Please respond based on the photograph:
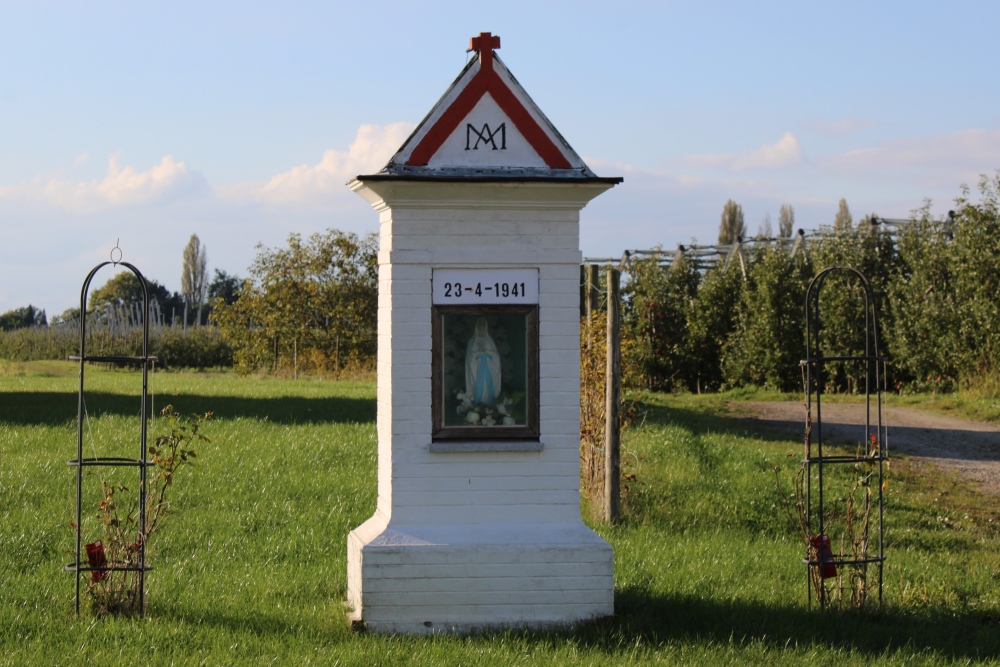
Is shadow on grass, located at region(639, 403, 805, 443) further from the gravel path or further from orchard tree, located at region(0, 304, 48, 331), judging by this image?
orchard tree, located at region(0, 304, 48, 331)

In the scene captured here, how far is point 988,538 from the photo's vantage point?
407 inches

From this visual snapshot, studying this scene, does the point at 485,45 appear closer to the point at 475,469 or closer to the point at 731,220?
the point at 475,469

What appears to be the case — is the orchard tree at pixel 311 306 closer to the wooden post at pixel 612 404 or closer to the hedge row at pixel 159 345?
the hedge row at pixel 159 345

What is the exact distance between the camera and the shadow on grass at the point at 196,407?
603 inches

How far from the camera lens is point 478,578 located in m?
6.68

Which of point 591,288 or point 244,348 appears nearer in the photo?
point 591,288

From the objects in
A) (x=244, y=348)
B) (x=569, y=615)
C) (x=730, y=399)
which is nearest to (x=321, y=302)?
(x=244, y=348)

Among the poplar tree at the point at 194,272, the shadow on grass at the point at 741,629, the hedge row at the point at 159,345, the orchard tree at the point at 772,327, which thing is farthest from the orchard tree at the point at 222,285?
the shadow on grass at the point at 741,629

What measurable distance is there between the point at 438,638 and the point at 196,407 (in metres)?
11.1

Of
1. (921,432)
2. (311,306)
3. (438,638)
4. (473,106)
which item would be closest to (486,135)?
(473,106)

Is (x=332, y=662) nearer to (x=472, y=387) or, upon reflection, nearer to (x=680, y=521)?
(x=472, y=387)

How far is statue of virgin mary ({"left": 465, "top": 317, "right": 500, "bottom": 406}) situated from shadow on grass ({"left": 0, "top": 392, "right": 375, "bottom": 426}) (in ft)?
28.1

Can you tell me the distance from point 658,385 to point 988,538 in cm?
1537

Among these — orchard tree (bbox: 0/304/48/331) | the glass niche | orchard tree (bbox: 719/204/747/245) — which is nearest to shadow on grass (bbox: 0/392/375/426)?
the glass niche
